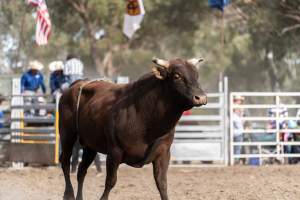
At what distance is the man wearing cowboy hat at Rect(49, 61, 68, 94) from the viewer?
1434cm

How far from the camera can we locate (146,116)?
7.61 m

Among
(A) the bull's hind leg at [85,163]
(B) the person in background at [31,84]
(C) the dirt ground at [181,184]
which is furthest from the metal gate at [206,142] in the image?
(A) the bull's hind leg at [85,163]

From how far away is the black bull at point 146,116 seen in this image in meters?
7.30

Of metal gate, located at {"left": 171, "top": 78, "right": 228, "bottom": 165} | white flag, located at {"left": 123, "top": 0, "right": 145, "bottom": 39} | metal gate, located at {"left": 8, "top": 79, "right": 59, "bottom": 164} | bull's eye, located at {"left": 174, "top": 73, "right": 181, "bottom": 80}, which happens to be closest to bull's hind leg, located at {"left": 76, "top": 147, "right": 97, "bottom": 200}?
bull's eye, located at {"left": 174, "top": 73, "right": 181, "bottom": 80}

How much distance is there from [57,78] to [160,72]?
7374 mm

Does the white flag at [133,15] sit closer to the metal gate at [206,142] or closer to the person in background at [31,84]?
the person in background at [31,84]

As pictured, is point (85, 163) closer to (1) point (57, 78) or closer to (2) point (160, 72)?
(2) point (160, 72)

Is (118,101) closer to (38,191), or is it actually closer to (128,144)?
(128,144)

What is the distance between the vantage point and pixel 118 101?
7.95 m

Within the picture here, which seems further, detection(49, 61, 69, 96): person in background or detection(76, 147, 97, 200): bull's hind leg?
detection(49, 61, 69, 96): person in background

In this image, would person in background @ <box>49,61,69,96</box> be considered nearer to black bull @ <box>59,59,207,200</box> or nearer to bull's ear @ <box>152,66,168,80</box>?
black bull @ <box>59,59,207,200</box>

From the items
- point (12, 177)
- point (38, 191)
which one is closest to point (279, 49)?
point (12, 177)

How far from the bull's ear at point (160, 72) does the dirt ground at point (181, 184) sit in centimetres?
235

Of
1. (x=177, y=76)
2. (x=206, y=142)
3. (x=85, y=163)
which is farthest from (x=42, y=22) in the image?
(x=177, y=76)
